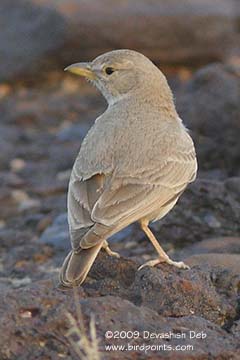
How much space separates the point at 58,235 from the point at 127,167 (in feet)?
9.55

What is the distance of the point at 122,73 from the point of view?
7113 mm

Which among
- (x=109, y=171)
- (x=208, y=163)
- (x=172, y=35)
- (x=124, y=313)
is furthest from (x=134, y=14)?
(x=124, y=313)

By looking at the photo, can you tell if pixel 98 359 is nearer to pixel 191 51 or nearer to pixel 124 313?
pixel 124 313

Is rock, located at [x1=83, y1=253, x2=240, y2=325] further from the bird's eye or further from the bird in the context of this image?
the bird's eye

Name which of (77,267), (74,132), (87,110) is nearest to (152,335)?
(77,267)

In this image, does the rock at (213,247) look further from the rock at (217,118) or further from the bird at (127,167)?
the rock at (217,118)

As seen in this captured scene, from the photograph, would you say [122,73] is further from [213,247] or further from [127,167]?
[213,247]

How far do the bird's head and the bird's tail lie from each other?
1864 millimetres

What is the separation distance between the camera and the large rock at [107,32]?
14.4m

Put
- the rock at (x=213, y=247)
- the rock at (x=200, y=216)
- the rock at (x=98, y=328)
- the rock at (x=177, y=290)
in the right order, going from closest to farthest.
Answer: the rock at (x=98, y=328) < the rock at (x=177, y=290) < the rock at (x=213, y=247) < the rock at (x=200, y=216)

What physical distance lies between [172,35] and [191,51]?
0.35m

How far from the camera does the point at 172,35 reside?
1466cm

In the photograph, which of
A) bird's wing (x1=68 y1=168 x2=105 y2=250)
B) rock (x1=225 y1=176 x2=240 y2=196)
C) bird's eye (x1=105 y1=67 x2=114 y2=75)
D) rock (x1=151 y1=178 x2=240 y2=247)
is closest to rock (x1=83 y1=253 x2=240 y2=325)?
bird's wing (x1=68 y1=168 x2=105 y2=250)

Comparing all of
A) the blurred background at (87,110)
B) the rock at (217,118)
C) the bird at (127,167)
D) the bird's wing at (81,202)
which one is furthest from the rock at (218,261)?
the rock at (217,118)
